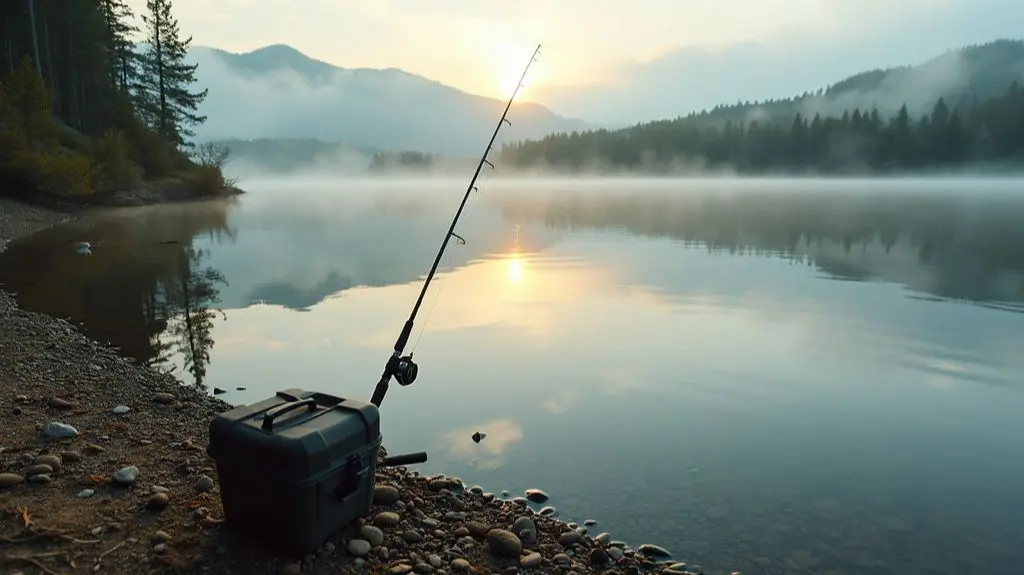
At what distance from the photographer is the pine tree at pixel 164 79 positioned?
57.5m

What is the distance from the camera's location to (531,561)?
→ 4.59 metres

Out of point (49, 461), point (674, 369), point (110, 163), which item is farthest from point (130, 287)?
point (110, 163)

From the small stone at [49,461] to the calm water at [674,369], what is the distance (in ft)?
9.49

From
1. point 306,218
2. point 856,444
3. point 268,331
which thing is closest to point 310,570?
point 856,444

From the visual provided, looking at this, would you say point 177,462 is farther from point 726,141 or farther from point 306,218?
point 726,141

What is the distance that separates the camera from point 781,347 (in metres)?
11.0

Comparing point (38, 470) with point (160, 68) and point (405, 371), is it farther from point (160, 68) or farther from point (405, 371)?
point (160, 68)

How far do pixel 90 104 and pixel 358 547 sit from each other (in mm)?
58439

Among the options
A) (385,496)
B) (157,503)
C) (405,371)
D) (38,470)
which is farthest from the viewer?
(405,371)

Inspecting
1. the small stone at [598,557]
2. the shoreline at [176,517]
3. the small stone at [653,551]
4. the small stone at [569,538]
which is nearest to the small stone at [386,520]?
the shoreline at [176,517]

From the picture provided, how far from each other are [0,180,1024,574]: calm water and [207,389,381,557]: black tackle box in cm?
213

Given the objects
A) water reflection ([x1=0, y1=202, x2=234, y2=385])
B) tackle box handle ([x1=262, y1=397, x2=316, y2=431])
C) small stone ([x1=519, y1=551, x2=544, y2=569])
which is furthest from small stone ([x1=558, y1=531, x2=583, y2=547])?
water reflection ([x1=0, y1=202, x2=234, y2=385])

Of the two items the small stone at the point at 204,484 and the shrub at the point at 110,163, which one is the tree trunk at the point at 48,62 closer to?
the shrub at the point at 110,163

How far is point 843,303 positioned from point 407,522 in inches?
512
